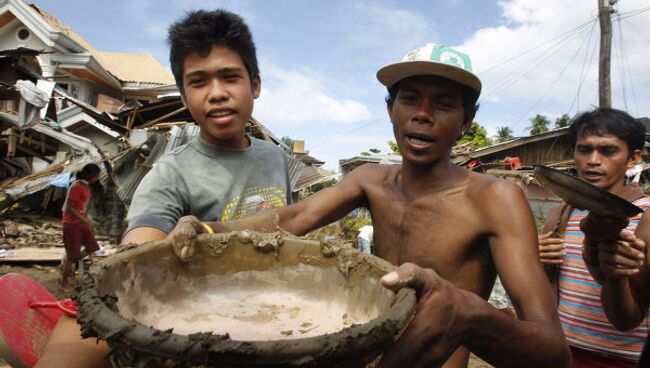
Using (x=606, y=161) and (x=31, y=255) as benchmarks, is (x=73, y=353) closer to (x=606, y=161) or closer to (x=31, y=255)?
(x=606, y=161)

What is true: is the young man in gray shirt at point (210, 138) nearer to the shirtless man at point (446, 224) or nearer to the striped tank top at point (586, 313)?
the shirtless man at point (446, 224)

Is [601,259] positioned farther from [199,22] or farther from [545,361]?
[199,22]

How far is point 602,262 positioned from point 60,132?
13.6 metres

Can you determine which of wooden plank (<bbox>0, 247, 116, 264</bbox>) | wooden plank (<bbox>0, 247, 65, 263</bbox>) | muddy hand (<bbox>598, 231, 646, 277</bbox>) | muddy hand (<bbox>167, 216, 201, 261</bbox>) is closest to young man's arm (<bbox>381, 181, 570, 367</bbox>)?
muddy hand (<bbox>598, 231, 646, 277</bbox>)

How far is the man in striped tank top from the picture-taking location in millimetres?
1980

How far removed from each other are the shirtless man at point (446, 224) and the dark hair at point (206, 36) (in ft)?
2.42

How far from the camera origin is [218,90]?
2.03 metres

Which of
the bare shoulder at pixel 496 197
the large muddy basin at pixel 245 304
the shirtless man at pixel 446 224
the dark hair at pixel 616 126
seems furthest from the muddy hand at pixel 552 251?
the large muddy basin at pixel 245 304

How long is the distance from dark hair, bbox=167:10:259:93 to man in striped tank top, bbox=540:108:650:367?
5.91 ft

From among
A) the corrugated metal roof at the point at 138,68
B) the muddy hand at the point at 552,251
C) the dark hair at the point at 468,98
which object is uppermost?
the corrugated metal roof at the point at 138,68

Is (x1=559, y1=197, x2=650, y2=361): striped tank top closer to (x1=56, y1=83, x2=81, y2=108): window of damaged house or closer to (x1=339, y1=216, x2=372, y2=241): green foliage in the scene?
(x1=339, y1=216, x2=372, y2=241): green foliage

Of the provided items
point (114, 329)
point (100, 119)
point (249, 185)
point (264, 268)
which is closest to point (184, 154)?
point (249, 185)

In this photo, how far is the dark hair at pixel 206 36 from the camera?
6.72 ft

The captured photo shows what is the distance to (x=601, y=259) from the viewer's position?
1.94 m
